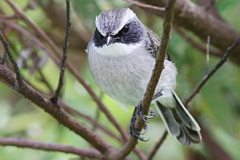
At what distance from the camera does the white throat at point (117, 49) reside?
9.84 ft

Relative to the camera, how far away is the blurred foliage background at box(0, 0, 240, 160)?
11.5 ft

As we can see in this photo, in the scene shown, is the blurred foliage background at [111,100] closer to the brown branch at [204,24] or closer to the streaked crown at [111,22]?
the brown branch at [204,24]

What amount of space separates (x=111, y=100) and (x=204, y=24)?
99cm

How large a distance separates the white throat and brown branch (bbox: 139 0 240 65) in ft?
1.57

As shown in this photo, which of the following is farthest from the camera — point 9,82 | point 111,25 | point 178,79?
point 178,79

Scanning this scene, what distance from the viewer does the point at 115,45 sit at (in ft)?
9.79

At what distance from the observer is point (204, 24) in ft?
11.8

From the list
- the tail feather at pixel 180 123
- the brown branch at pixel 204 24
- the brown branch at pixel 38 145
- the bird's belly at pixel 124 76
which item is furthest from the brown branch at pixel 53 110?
the brown branch at pixel 204 24

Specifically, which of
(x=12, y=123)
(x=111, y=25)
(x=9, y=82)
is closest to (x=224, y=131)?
(x=111, y=25)

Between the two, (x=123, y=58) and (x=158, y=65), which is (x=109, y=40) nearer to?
(x=123, y=58)

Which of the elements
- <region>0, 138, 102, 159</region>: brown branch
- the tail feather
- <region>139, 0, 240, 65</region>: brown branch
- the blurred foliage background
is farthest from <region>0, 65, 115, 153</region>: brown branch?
<region>139, 0, 240, 65</region>: brown branch

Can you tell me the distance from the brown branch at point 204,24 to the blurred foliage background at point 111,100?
12cm

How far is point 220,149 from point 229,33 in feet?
3.71

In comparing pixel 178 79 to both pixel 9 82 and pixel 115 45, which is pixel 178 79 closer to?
pixel 115 45
